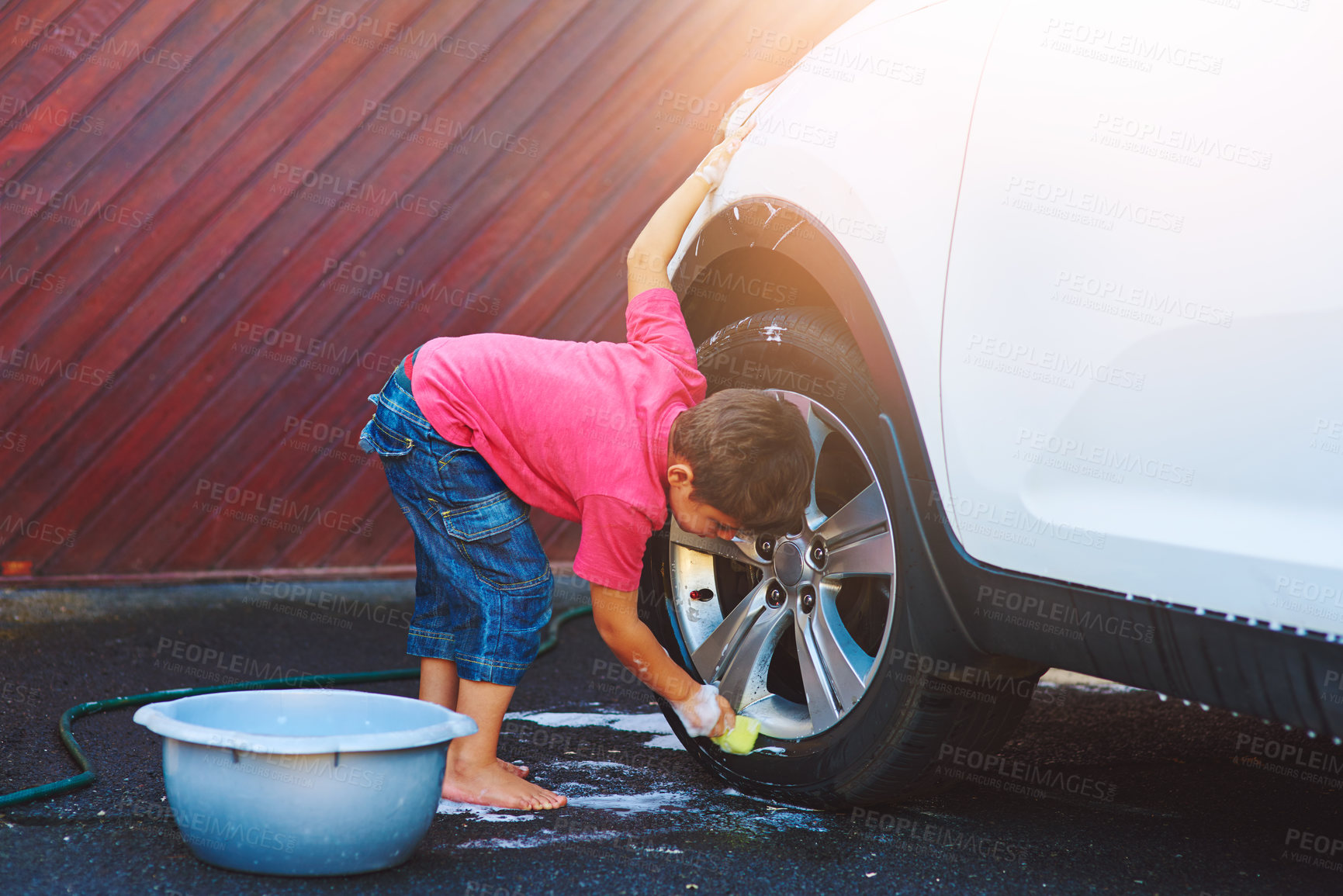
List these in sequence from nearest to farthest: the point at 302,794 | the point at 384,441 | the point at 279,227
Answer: the point at 302,794
the point at 384,441
the point at 279,227

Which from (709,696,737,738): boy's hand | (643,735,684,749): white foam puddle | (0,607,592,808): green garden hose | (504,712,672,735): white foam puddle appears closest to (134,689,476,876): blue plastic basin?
(0,607,592,808): green garden hose

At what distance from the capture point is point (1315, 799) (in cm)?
229

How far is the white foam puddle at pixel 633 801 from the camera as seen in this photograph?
2072 millimetres

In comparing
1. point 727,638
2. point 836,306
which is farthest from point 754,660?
point 836,306

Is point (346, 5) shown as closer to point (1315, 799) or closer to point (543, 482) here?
point (543, 482)

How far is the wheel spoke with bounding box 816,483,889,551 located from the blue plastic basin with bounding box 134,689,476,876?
2.30 feet

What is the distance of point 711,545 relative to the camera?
2273 mm

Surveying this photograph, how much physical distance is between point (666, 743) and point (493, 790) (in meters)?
0.61

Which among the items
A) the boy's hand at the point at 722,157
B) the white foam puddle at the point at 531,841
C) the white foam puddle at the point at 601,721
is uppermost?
the boy's hand at the point at 722,157

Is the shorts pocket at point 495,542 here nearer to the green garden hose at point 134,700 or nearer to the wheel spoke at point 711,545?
the green garden hose at point 134,700

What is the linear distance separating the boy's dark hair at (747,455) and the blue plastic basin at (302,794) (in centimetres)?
56

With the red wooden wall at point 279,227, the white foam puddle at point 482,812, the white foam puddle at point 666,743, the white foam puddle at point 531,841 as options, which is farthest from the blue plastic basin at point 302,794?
the red wooden wall at point 279,227

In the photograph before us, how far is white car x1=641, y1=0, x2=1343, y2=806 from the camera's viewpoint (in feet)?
4.48

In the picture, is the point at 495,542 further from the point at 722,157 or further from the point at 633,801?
the point at 722,157
